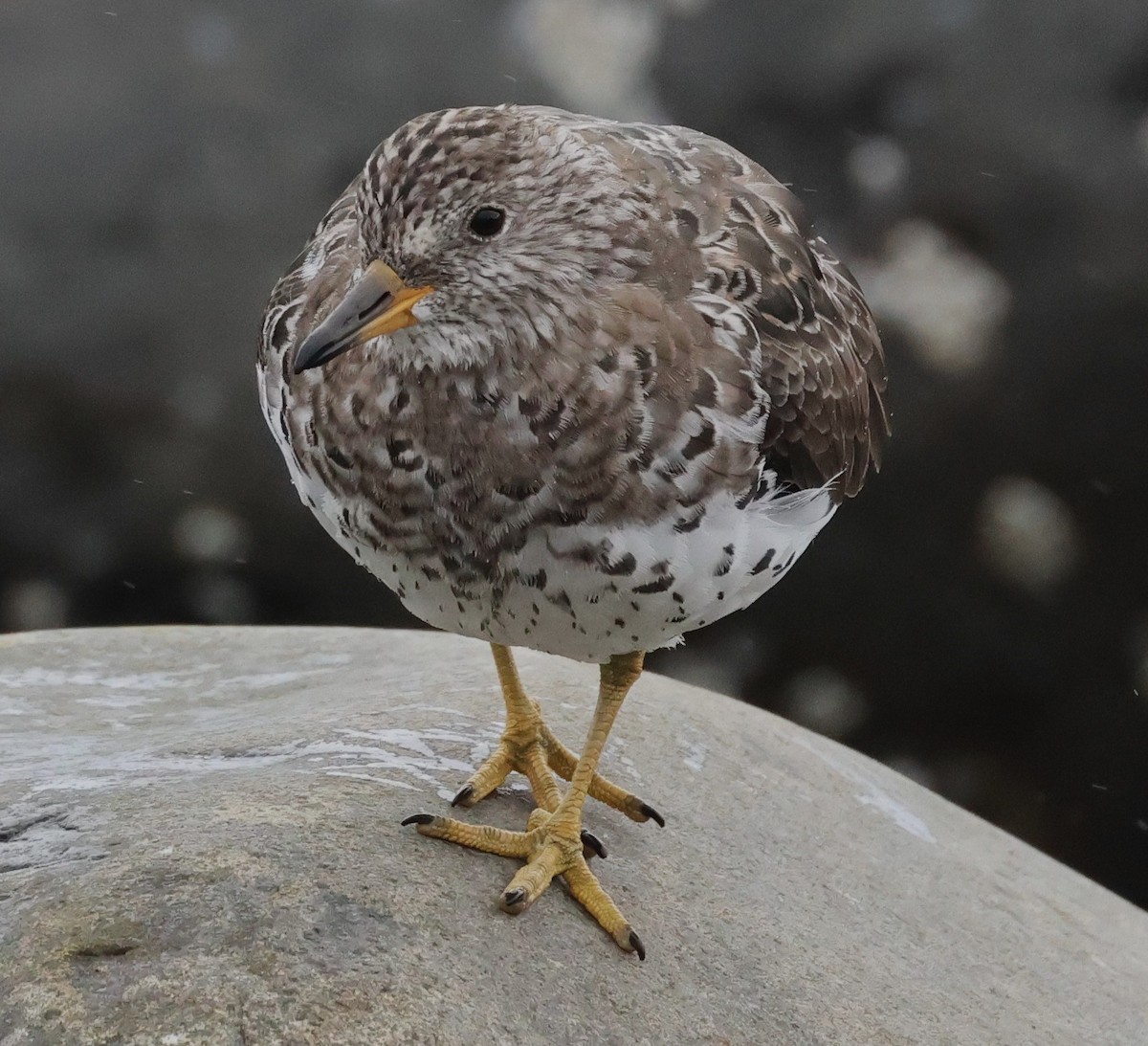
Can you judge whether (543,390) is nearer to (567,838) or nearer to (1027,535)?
(567,838)

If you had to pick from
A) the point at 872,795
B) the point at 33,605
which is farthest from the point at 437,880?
the point at 33,605

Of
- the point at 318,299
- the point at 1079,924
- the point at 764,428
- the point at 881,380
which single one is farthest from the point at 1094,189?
the point at 318,299

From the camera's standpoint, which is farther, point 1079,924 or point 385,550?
point 1079,924

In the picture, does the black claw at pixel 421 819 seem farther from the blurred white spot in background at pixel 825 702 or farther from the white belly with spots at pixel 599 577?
the blurred white spot in background at pixel 825 702

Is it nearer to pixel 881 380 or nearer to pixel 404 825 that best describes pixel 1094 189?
pixel 881 380

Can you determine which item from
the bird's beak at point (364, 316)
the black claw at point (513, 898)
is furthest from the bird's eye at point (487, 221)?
the black claw at point (513, 898)
